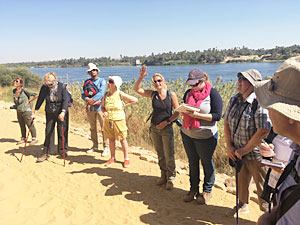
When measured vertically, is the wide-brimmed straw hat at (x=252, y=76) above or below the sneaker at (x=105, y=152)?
above

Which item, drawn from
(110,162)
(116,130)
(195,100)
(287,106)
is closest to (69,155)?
(110,162)

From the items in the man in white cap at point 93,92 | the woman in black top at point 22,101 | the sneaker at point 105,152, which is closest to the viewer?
the man in white cap at point 93,92

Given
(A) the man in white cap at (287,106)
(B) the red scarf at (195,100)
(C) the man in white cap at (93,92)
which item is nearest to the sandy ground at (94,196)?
(C) the man in white cap at (93,92)

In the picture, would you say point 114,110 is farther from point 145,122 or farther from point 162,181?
point 145,122

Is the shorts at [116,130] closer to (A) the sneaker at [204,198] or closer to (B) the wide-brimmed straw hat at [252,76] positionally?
(A) the sneaker at [204,198]

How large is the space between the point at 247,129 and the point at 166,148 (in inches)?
59.8

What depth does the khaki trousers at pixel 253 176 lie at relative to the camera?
2.84m

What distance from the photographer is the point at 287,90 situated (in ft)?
3.22

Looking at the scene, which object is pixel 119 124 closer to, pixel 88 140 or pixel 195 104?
pixel 195 104

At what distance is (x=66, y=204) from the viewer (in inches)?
149

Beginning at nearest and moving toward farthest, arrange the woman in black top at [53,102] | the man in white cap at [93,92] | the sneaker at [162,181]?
the sneaker at [162,181] → the woman in black top at [53,102] → the man in white cap at [93,92]

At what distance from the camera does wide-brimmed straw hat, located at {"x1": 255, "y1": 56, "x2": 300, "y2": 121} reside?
0.96m

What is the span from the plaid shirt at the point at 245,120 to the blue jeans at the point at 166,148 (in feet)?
3.82

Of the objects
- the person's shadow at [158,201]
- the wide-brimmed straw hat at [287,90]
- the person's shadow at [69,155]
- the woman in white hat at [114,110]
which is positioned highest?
the wide-brimmed straw hat at [287,90]
